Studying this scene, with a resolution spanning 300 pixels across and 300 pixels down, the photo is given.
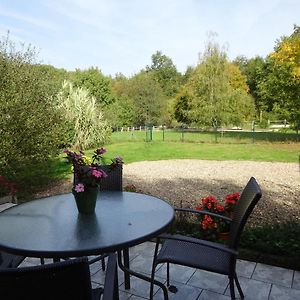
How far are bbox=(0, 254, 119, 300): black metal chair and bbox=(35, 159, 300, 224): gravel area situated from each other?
9.76 feet

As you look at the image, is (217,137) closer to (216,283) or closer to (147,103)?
(147,103)

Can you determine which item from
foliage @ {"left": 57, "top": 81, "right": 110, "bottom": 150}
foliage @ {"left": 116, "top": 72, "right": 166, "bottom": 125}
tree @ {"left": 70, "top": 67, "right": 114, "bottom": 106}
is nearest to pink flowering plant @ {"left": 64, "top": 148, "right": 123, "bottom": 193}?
foliage @ {"left": 57, "top": 81, "right": 110, "bottom": 150}

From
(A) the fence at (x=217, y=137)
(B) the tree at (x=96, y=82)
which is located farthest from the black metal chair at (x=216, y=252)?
(B) the tree at (x=96, y=82)

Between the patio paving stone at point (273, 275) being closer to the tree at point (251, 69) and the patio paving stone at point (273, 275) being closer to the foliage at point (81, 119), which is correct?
the foliage at point (81, 119)

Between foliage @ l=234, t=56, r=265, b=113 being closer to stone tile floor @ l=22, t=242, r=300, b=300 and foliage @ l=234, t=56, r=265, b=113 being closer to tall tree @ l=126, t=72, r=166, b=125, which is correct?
tall tree @ l=126, t=72, r=166, b=125

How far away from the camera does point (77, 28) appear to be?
11.0 m

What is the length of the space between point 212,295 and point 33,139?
4.47 meters

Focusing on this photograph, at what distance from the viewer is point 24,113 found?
5332 mm

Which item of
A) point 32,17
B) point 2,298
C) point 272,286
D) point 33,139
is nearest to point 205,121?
point 32,17

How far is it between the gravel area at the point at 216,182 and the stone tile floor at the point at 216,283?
134 cm

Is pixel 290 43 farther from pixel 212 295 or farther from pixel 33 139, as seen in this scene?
pixel 212 295

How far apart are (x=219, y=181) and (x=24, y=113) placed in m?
4.26

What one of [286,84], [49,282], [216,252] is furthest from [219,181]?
[286,84]

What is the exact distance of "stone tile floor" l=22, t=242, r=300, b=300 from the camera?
224 cm
